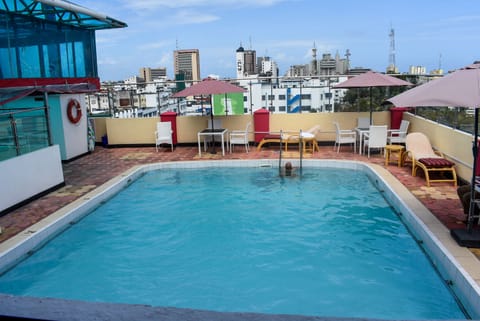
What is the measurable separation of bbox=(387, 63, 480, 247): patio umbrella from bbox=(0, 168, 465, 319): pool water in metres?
0.60

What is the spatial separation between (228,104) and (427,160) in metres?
6.46

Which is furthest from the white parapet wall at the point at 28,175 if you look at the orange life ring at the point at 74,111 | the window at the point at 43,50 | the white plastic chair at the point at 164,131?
the white plastic chair at the point at 164,131

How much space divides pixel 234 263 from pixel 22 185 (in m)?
4.12

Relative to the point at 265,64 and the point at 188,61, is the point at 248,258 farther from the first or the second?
the point at 188,61

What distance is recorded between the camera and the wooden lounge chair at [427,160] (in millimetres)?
7387

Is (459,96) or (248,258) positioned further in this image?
(248,258)

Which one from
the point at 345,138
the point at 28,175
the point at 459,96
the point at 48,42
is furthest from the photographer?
the point at 345,138

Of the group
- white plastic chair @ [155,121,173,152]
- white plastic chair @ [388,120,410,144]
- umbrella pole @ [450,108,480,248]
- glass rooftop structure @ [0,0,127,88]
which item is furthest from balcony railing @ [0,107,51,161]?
white plastic chair @ [388,120,410,144]

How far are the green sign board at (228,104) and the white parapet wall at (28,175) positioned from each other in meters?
5.63

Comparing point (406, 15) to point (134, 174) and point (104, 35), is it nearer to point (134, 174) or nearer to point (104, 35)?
point (104, 35)

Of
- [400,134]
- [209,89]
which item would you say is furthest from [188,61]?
[400,134]

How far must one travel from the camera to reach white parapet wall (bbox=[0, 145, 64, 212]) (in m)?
6.42

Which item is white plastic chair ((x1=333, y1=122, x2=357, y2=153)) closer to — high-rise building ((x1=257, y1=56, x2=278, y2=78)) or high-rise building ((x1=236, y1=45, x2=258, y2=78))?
high-rise building ((x1=257, y1=56, x2=278, y2=78))

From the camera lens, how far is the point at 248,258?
532 centimetres
